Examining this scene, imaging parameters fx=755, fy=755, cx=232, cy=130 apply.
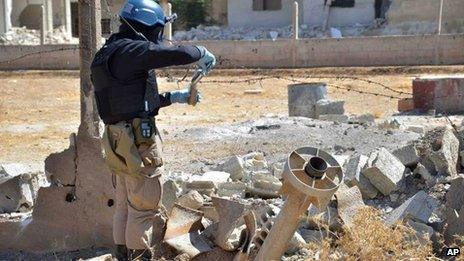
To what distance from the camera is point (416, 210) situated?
5461 mm

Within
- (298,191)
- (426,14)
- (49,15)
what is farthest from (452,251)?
(49,15)

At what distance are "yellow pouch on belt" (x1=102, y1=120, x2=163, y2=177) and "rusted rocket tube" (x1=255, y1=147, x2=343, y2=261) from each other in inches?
35.9

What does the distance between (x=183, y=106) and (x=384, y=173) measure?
10.1 m

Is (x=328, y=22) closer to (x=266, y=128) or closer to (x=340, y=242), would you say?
(x=266, y=128)

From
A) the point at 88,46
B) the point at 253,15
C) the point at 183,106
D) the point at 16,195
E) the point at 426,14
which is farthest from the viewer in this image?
the point at 253,15

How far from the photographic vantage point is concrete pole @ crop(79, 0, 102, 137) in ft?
19.6

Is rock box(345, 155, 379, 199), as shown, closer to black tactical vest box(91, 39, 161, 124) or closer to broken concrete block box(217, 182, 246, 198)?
broken concrete block box(217, 182, 246, 198)

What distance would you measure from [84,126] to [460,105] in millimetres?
8739

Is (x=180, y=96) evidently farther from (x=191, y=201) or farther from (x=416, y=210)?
(x=416, y=210)

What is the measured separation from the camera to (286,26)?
34719mm

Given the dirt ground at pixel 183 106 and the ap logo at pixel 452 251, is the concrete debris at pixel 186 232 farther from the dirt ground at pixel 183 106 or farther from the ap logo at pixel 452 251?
the dirt ground at pixel 183 106

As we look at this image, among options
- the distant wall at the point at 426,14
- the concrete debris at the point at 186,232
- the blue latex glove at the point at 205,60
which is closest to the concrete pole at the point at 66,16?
the distant wall at the point at 426,14

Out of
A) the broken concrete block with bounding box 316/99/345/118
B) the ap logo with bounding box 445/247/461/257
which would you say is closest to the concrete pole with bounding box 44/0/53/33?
the broken concrete block with bounding box 316/99/345/118

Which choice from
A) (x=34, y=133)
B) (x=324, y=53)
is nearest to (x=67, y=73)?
(x=324, y=53)
